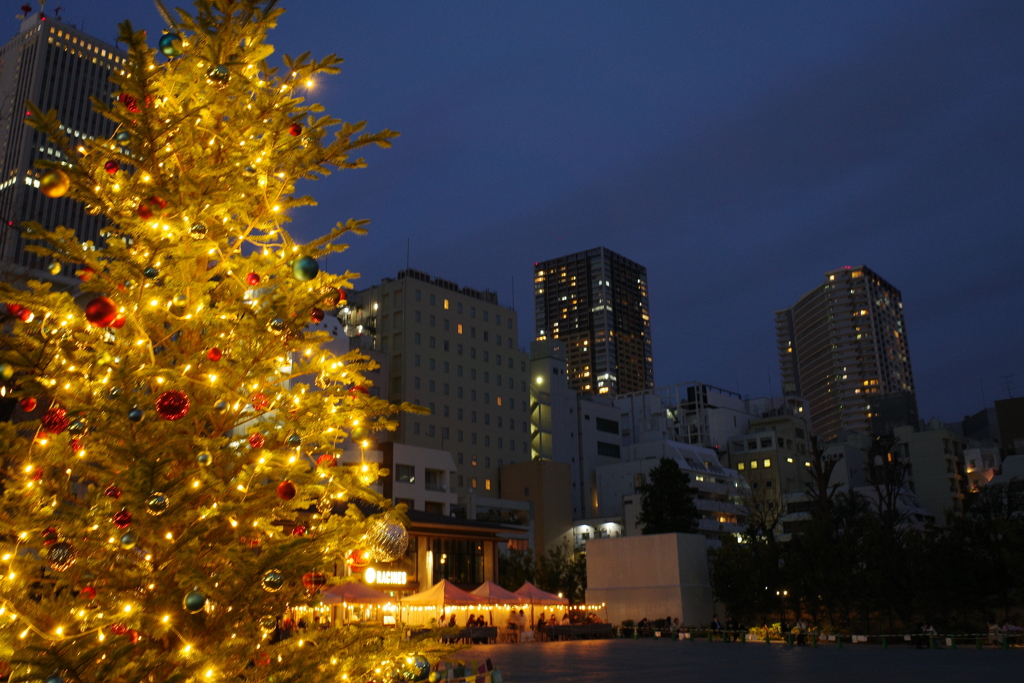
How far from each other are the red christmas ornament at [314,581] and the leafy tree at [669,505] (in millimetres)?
43811

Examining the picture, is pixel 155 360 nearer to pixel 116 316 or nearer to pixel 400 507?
pixel 116 316

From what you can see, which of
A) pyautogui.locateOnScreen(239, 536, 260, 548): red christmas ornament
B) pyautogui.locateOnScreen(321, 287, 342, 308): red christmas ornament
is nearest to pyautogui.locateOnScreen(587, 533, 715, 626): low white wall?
pyautogui.locateOnScreen(321, 287, 342, 308): red christmas ornament

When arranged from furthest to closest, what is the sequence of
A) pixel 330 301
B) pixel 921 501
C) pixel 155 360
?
pixel 921 501, pixel 330 301, pixel 155 360

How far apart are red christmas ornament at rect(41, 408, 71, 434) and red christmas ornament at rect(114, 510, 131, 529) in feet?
2.51

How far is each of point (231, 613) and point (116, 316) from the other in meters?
2.13

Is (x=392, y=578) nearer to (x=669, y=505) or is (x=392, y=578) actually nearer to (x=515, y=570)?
(x=515, y=570)

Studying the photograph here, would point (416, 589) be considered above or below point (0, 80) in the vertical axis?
below

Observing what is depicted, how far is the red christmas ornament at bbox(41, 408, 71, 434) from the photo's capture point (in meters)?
5.26

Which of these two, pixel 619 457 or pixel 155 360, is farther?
pixel 619 457

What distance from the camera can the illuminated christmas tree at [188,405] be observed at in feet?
16.1

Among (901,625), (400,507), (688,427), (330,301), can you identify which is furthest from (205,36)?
(688,427)

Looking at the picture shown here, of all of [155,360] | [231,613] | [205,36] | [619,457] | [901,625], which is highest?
[619,457]

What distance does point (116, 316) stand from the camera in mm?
5363

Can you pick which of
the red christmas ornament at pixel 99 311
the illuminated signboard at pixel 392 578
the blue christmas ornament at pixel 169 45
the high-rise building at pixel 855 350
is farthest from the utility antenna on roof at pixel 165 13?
the high-rise building at pixel 855 350
